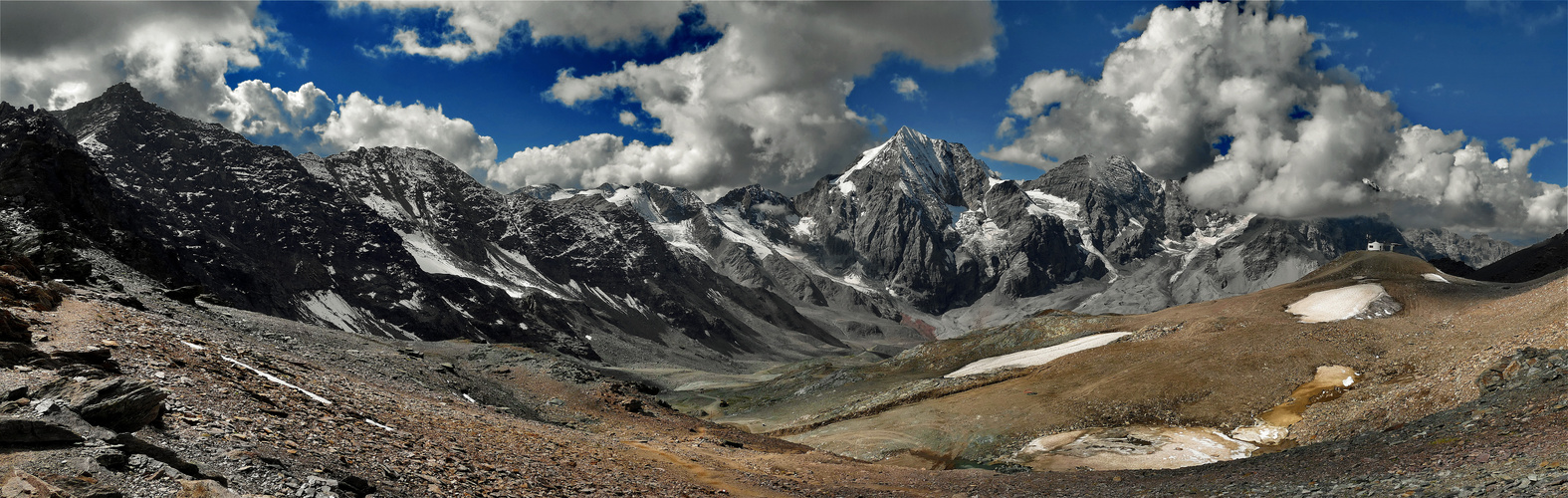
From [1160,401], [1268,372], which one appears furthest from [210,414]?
[1268,372]

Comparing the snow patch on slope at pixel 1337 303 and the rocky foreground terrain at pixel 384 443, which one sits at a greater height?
the snow patch on slope at pixel 1337 303

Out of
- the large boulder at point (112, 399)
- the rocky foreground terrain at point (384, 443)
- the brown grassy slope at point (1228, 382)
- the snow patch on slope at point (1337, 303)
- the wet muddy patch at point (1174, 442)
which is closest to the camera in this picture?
the rocky foreground terrain at point (384, 443)

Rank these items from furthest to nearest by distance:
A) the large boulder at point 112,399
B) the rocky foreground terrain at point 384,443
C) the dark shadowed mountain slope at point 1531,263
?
1. the dark shadowed mountain slope at point 1531,263
2. the large boulder at point 112,399
3. the rocky foreground terrain at point 384,443

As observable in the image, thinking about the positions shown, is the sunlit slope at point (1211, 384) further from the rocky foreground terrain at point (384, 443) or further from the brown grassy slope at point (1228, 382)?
the rocky foreground terrain at point (384, 443)

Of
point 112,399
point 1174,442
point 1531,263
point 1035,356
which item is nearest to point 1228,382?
point 1174,442

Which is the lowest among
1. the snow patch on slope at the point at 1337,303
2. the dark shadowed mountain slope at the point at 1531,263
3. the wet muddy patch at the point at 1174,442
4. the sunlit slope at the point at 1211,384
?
the wet muddy patch at the point at 1174,442

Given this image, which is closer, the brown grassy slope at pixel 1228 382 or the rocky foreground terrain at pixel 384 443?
the rocky foreground terrain at pixel 384 443

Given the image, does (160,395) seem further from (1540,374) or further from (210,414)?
(1540,374)

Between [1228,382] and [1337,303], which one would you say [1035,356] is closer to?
[1228,382]

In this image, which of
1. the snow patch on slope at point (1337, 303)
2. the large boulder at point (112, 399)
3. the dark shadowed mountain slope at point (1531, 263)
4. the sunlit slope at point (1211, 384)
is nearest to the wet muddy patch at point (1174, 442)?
the sunlit slope at point (1211, 384)
